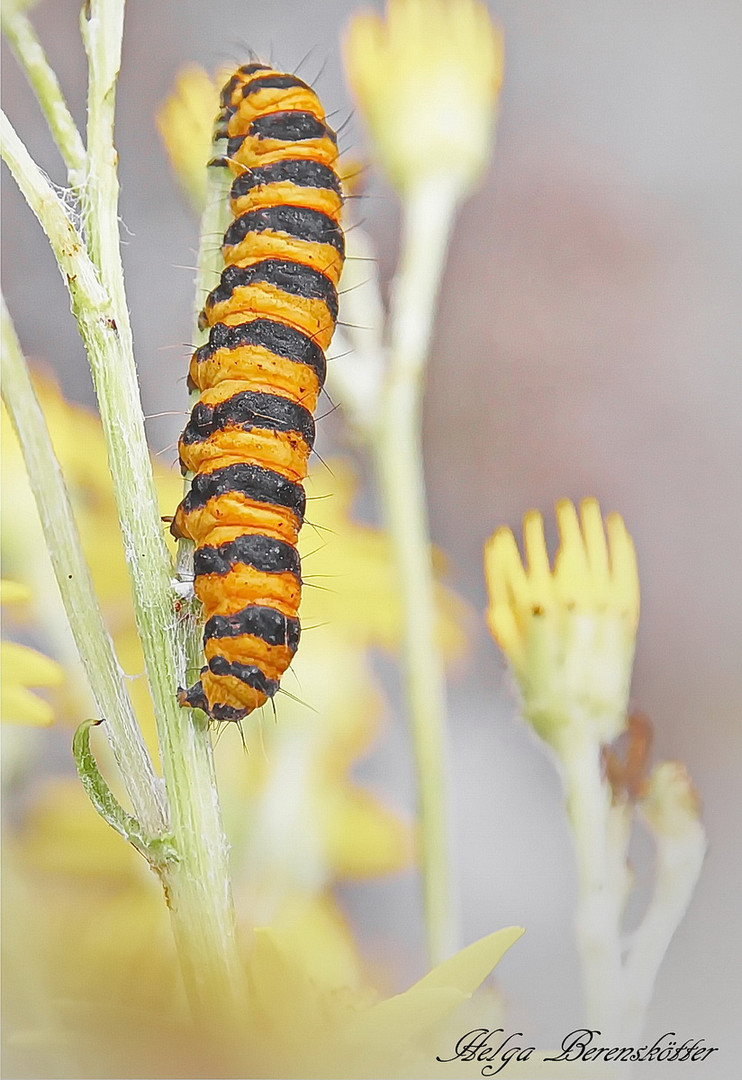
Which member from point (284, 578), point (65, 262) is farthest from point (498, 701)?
point (65, 262)

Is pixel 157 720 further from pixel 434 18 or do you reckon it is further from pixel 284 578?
pixel 434 18

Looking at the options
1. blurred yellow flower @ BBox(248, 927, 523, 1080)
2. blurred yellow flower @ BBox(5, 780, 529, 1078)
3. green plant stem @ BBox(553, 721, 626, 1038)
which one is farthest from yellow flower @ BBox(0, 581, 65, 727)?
green plant stem @ BBox(553, 721, 626, 1038)

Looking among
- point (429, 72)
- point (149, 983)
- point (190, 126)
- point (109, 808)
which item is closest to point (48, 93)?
point (190, 126)

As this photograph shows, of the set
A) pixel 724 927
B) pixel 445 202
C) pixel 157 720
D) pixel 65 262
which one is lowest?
pixel 724 927

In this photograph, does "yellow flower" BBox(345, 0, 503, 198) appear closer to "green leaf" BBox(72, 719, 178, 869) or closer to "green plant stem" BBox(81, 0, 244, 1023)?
"green plant stem" BBox(81, 0, 244, 1023)

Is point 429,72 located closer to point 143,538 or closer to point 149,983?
point 143,538

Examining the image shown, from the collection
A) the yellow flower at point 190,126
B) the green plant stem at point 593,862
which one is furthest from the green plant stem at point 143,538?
the green plant stem at point 593,862
